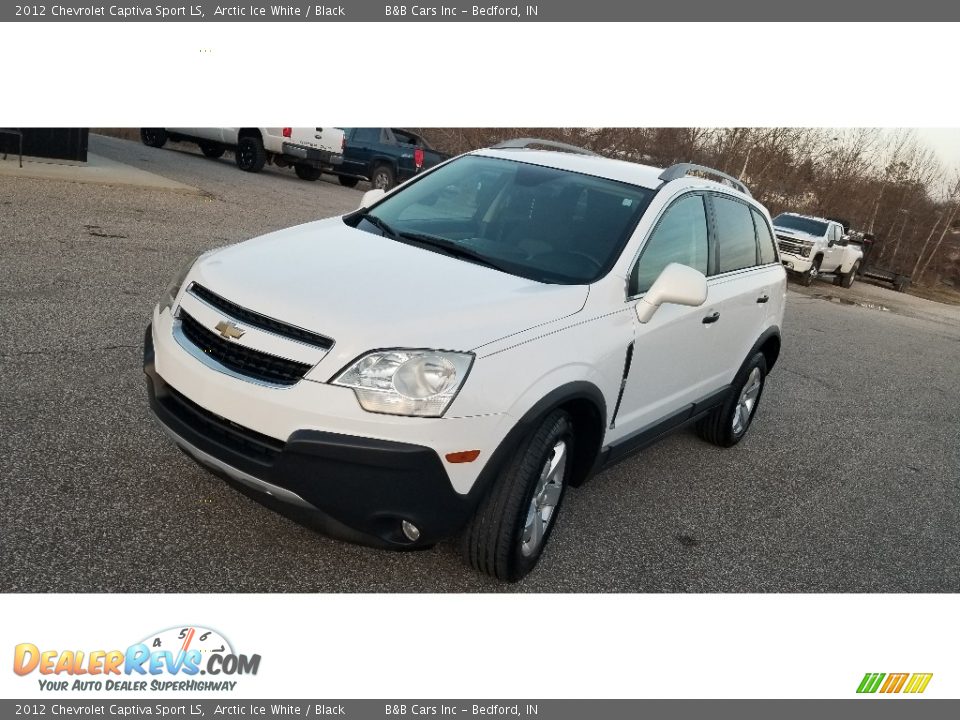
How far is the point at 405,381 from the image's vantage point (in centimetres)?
287

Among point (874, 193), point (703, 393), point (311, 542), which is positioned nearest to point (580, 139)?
point (874, 193)

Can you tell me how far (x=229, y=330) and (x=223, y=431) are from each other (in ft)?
1.24

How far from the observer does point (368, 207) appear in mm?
4574

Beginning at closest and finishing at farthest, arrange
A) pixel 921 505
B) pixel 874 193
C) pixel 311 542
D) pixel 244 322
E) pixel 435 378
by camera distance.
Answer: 1. pixel 435 378
2. pixel 244 322
3. pixel 311 542
4. pixel 921 505
5. pixel 874 193

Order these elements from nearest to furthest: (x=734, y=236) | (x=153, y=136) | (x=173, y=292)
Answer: (x=173, y=292)
(x=734, y=236)
(x=153, y=136)

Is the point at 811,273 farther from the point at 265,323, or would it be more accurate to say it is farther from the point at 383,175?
the point at 265,323

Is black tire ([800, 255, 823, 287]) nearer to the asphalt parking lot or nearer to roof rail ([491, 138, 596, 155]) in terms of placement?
the asphalt parking lot

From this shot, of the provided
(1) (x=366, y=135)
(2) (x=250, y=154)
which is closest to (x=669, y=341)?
(2) (x=250, y=154)

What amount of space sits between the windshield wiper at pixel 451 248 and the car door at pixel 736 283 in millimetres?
1492

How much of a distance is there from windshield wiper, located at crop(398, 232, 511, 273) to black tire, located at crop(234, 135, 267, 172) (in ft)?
54.2

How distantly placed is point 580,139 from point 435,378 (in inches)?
1002

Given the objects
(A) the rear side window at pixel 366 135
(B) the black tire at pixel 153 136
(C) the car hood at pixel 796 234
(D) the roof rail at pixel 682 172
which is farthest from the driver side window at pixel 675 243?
(B) the black tire at pixel 153 136

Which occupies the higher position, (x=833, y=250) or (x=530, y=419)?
(x=530, y=419)

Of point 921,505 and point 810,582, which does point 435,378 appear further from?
point 921,505
